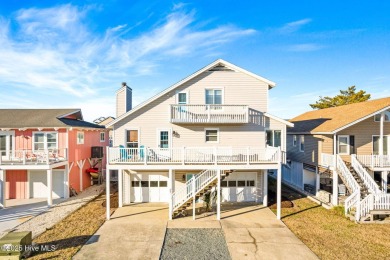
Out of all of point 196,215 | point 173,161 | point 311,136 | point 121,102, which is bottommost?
point 196,215

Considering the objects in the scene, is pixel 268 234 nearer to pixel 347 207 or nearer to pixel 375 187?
pixel 347 207

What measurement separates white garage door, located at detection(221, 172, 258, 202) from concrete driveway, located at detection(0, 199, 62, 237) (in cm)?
1294

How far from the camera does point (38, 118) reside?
18.3 metres

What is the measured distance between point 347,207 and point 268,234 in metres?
6.27

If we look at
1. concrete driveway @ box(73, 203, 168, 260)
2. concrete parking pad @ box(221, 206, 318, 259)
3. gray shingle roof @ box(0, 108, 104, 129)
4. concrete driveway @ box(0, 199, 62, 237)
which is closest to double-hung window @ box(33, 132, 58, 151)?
gray shingle roof @ box(0, 108, 104, 129)

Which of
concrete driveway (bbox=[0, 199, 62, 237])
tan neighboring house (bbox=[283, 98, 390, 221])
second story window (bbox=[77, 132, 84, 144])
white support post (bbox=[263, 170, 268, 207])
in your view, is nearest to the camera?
concrete driveway (bbox=[0, 199, 62, 237])

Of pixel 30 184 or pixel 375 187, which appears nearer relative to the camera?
pixel 375 187

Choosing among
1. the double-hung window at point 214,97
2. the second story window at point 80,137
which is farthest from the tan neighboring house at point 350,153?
the second story window at point 80,137

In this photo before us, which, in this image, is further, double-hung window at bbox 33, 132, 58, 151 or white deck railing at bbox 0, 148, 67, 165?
double-hung window at bbox 33, 132, 58, 151

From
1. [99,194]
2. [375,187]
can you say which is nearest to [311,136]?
[375,187]

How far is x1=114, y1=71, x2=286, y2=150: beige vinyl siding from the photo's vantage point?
1617 cm

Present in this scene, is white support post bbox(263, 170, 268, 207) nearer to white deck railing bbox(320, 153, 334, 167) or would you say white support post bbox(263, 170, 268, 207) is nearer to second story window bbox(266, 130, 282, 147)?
second story window bbox(266, 130, 282, 147)

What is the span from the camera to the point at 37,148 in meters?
17.7

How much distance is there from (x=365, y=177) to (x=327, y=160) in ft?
8.71
